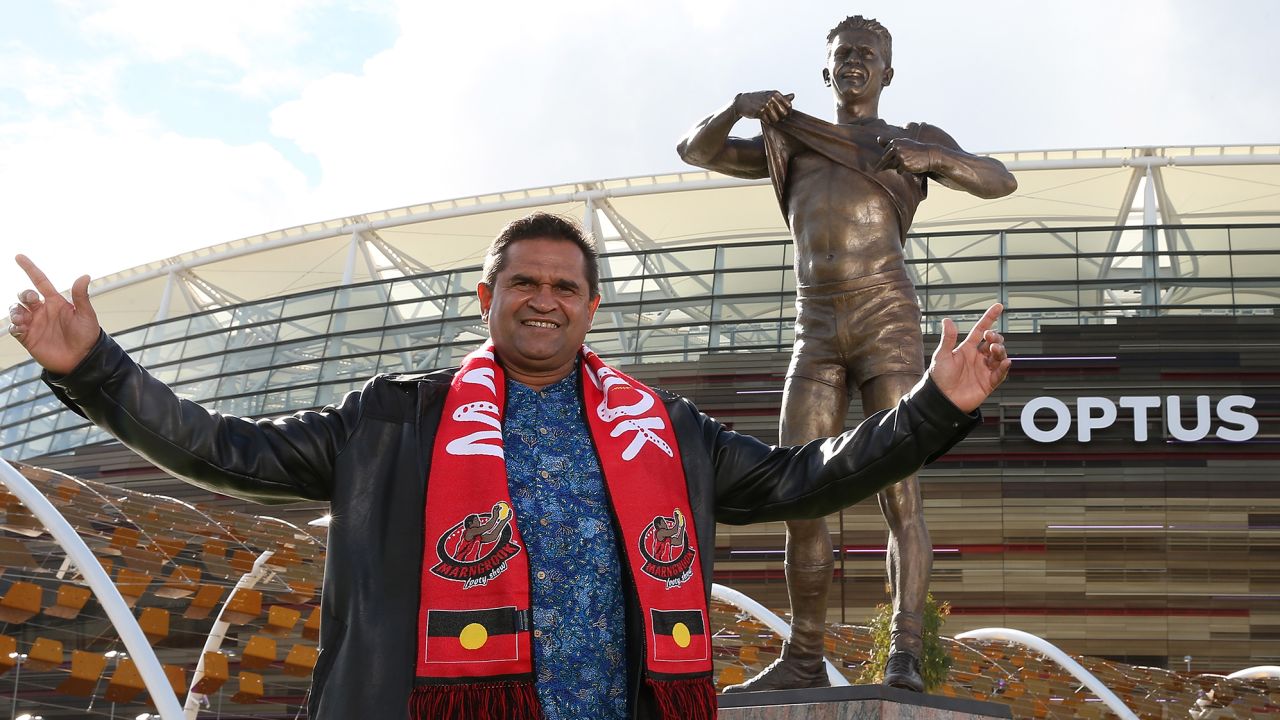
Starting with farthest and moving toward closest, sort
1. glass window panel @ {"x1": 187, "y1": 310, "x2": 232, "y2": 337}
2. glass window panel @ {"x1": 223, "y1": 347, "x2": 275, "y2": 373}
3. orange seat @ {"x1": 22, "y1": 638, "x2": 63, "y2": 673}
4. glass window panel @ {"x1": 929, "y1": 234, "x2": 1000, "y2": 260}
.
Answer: glass window panel @ {"x1": 187, "y1": 310, "x2": 232, "y2": 337} < glass window panel @ {"x1": 223, "y1": 347, "x2": 275, "y2": 373} < glass window panel @ {"x1": 929, "y1": 234, "x2": 1000, "y2": 260} < orange seat @ {"x1": 22, "y1": 638, "x2": 63, "y2": 673}

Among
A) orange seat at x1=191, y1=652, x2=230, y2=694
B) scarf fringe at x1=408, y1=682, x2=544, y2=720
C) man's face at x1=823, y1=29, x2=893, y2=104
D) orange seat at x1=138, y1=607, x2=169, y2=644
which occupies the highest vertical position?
man's face at x1=823, y1=29, x2=893, y2=104

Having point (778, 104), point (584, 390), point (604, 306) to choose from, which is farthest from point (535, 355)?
point (604, 306)

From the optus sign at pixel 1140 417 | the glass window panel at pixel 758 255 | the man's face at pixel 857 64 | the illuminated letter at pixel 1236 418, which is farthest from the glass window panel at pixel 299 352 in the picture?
the man's face at pixel 857 64

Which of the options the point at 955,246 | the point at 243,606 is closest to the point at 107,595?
the point at 243,606

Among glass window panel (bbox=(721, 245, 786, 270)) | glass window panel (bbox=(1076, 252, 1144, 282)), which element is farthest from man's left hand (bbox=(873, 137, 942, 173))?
glass window panel (bbox=(721, 245, 786, 270))

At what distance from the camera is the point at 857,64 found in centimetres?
609

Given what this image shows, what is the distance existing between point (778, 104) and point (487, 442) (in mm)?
3376

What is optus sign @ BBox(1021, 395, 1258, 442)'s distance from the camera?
24.1 m

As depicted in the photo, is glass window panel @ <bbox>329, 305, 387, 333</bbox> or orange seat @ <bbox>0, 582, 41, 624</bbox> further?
glass window panel @ <bbox>329, 305, 387, 333</bbox>

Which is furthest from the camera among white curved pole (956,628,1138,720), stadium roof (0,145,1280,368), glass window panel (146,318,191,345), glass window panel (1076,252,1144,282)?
glass window panel (146,318,191,345)

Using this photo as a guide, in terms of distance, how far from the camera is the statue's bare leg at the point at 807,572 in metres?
5.71

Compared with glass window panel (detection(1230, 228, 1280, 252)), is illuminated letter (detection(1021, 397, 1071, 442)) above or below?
below

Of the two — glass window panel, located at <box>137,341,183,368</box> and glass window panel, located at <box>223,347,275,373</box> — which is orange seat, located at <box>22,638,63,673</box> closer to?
glass window panel, located at <box>223,347,275,373</box>

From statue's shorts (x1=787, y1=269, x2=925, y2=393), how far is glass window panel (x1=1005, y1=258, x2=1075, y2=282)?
76.0 feet
